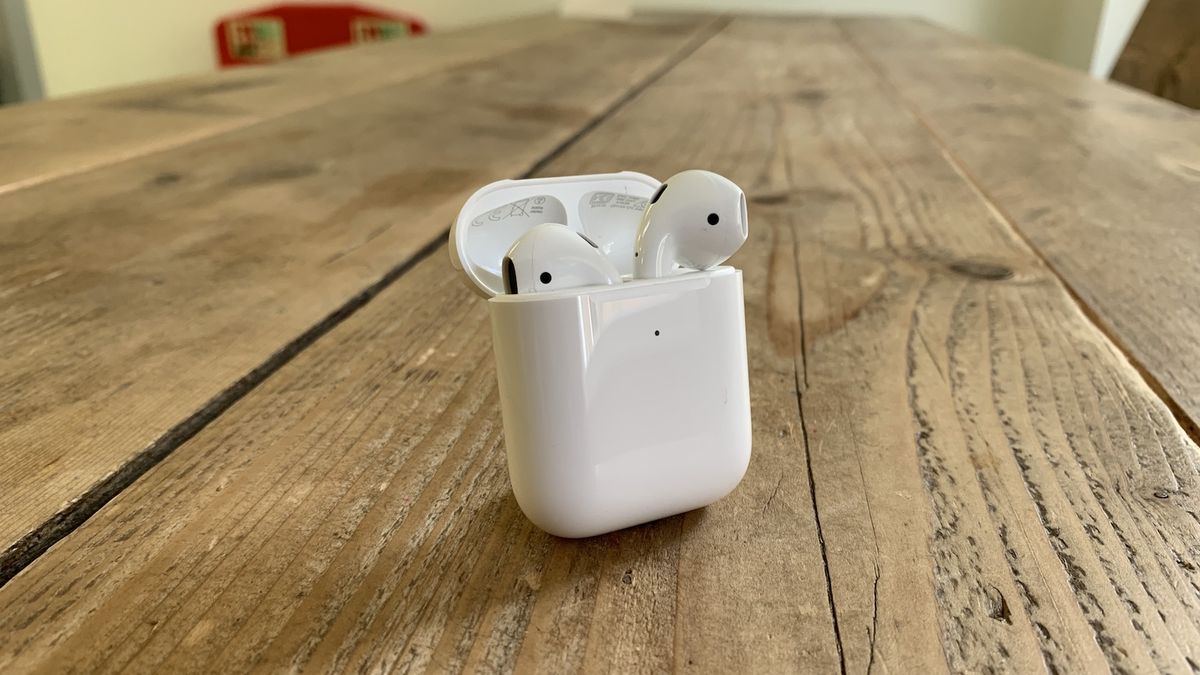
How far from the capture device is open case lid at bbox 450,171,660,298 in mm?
303

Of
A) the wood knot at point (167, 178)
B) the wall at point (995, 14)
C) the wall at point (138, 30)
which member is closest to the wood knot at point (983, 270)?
the wood knot at point (167, 178)

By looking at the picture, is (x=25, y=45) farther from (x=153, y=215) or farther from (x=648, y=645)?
(x=648, y=645)

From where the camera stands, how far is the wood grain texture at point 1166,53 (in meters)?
1.56

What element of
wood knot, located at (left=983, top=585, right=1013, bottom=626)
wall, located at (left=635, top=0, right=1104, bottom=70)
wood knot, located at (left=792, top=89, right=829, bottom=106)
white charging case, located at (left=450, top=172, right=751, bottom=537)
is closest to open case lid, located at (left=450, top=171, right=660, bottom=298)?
white charging case, located at (left=450, top=172, right=751, bottom=537)

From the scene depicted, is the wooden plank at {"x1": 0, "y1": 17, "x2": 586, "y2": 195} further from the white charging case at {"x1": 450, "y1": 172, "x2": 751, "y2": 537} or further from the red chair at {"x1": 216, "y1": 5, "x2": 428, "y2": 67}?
the red chair at {"x1": 216, "y1": 5, "x2": 428, "y2": 67}

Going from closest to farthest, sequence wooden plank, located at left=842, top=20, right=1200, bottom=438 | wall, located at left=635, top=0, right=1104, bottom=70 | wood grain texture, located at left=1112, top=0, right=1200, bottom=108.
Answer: wooden plank, located at left=842, top=20, right=1200, bottom=438 → wood grain texture, located at left=1112, top=0, right=1200, bottom=108 → wall, located at left=635, top=0, right=1104, bottom=70

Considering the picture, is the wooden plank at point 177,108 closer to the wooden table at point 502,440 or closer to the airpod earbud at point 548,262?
the wooden table at point 502,440

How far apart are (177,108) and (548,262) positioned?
3.27ft

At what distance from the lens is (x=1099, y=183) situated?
0.79 meters

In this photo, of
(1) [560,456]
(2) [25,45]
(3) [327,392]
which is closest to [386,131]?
(3) [327,392]

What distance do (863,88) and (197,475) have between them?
1.24 meters

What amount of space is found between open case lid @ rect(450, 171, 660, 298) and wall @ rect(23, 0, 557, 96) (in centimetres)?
310

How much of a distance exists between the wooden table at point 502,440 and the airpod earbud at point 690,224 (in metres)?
0.08

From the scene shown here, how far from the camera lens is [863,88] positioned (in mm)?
1392
